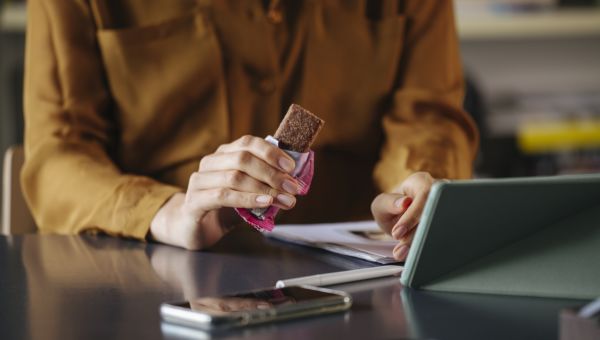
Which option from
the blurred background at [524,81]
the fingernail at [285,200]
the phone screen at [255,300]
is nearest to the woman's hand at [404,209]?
the fingernail at [285,200]

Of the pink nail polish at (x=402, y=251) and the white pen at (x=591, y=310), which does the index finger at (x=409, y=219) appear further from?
the white pen at (x=591, y=310)

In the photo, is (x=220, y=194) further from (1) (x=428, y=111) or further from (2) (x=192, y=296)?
(1) (x=428, y=111)

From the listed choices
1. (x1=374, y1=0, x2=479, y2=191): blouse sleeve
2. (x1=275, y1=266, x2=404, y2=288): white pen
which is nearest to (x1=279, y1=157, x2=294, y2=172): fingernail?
(x1=275, y1=266, x2=404, y2=288): white pen

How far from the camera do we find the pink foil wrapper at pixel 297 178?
80 cm

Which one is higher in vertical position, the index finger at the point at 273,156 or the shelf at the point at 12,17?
the index finger at the point at 273,156

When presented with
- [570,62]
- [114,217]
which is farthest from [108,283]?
[570,62]

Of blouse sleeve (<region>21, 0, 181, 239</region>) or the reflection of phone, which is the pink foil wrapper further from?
blouse sleeve (<region>21, 0, 181, 239</region>)

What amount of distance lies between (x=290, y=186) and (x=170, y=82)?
504 millimetres

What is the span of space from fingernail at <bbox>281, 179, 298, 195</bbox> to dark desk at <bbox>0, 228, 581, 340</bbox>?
0.24ft

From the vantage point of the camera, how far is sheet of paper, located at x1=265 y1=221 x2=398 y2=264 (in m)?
0.87

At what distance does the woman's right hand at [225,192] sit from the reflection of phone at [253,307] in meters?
0.18

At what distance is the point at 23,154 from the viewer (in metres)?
1.38

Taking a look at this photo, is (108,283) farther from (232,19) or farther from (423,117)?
(423,117)

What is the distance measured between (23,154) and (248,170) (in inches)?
26.4
